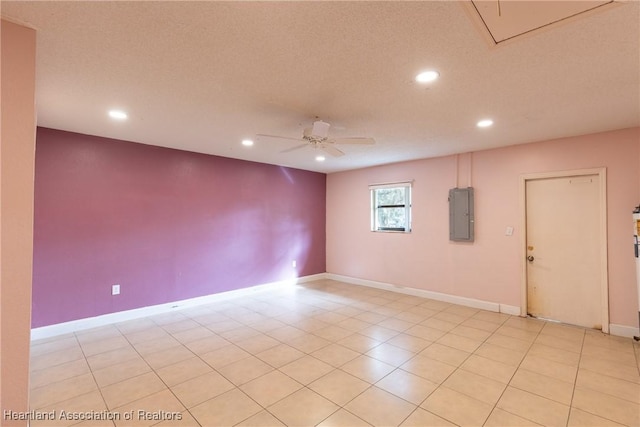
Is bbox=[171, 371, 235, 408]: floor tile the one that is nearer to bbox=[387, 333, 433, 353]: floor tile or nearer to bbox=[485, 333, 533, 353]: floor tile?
bbox=[387, 333, 433, 353]: floor tile

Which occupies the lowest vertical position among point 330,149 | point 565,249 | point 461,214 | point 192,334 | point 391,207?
point 192,334

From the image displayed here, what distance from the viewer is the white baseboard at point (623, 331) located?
3.43 m

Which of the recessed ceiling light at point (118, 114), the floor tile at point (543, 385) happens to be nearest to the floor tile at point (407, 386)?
the floor tile at point (543, 385)

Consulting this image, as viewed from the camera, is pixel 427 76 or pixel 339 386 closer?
pixel 427 76

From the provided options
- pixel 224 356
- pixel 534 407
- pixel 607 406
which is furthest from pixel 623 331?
pixel 224 356

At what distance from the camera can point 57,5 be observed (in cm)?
156

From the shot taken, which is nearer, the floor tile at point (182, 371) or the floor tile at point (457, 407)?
the floor tile at point (457, 407)

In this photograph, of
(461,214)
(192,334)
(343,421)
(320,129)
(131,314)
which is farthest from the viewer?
(461,214)

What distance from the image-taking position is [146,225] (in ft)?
14.3

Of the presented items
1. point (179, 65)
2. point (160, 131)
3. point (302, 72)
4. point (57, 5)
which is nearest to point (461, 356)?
point (302, 72)

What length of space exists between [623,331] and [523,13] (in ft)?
13.4

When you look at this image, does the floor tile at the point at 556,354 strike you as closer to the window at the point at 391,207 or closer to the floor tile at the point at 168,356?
the window at the point at 391,207

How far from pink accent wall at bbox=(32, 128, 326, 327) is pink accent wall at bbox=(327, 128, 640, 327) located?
152 centimetres

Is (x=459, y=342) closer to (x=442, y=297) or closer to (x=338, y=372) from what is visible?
(x=338, y=372)
